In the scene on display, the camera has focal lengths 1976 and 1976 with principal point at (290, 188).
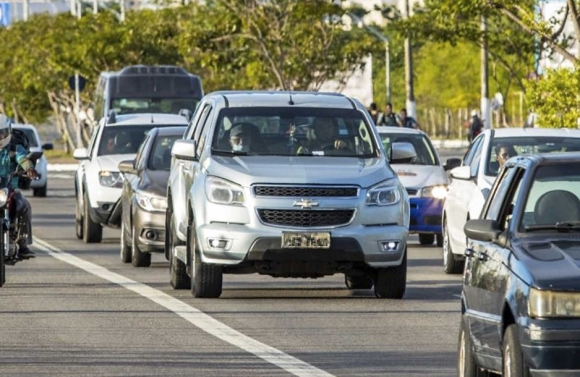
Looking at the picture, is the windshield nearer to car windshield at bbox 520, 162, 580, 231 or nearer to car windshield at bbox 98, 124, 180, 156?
car windshield at bbox 98, 124, 180, 156

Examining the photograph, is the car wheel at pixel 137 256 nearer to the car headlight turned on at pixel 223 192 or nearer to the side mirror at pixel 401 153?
the side mirror at pixel 401 153

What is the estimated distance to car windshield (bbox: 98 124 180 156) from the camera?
28.5 metres

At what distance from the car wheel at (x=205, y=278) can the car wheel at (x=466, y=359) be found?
705cm

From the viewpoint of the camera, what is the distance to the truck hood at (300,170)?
17.8m

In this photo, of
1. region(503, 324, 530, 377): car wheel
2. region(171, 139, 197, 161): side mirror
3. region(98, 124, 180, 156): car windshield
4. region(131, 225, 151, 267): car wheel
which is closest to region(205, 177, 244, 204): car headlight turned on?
region(171, 139, 197, 161): side mirror

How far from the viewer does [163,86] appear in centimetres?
4475

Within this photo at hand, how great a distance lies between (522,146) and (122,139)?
8629 millimetres

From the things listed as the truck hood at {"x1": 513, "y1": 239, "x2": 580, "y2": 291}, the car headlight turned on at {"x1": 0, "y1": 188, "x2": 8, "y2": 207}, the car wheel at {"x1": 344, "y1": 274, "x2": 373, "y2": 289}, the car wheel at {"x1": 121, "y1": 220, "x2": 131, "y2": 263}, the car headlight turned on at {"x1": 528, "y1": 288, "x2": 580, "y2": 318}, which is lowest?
the car wheel at {"x1": 121, "y1": 220, "x2": 131, "y2": 263}

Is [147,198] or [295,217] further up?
[295,217]

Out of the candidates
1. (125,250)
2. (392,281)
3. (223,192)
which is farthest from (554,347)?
(125,250)

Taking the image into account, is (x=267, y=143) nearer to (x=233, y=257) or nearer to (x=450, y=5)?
(x=233, y=257)

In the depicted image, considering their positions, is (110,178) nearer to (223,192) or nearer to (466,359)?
(223,192)

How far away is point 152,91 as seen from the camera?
4444 centimetres

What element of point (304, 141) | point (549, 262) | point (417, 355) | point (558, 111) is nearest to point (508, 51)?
point (558, 111)
